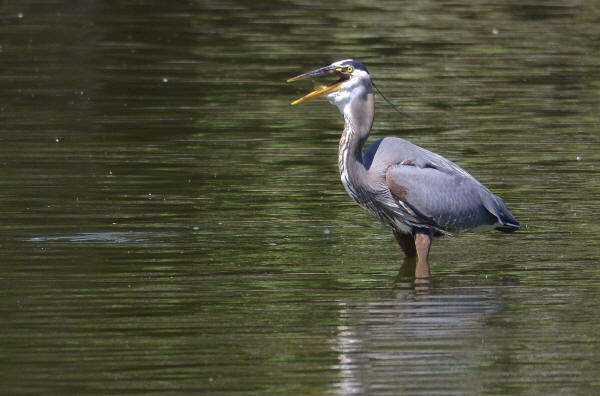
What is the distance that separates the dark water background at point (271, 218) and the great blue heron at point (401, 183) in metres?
0.31

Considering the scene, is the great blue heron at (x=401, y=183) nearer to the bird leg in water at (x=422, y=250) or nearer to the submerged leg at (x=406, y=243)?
the bird leg in water at (x=422, y=250)

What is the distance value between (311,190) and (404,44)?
30.2 ft

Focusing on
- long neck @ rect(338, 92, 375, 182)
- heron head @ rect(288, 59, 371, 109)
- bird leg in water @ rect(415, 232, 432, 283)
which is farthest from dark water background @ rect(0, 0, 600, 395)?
heron head @ rect(288, 59, 371, 109)

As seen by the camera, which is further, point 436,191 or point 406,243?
point 406,243

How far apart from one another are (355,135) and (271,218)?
1500mm

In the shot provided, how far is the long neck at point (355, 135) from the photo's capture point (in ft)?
37.4

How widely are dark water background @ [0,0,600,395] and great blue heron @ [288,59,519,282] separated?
0.31m

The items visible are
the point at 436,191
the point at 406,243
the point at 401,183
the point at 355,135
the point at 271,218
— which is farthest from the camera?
the point at 271,218

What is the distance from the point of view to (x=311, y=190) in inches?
541

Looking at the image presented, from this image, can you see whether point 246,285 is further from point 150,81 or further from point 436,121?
point 150,81

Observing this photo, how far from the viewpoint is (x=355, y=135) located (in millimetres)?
11477

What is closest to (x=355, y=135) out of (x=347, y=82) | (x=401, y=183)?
(x=347, y=82)

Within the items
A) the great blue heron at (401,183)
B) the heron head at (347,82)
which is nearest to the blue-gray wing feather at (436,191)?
the great blue heron at (401,183)

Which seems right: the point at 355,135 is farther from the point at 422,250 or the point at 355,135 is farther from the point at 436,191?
the point at 422,250
